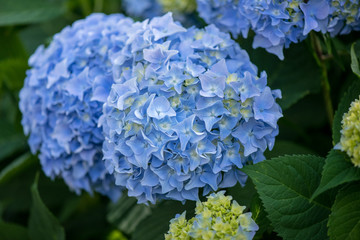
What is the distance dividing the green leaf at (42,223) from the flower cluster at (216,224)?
45 cm

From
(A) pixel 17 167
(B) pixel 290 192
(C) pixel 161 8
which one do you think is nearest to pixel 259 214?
(B) pixel 290 192

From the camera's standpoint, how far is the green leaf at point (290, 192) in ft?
2.76

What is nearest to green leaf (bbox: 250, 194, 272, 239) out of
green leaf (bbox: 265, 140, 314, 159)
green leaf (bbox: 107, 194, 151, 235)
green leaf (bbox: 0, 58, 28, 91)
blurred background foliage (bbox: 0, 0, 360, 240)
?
blurred background foliage (bbox: 0, 0, 360, 240)

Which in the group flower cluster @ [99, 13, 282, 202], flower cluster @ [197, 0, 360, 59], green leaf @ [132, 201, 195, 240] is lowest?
green leaf @ [132, 201, 195, 240]

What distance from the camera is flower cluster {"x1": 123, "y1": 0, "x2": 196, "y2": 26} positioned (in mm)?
1635

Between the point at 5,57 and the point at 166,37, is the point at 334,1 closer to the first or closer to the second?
the point at 166,37

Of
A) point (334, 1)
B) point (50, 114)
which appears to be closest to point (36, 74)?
point (50, 114)

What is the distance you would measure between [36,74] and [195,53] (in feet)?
1.49

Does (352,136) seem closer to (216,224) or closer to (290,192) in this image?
(290,192)

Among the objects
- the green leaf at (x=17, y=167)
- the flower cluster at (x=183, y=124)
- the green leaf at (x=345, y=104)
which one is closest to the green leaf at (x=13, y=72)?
the green leaf at (x=17, y=167)

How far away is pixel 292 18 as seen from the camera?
977 mm

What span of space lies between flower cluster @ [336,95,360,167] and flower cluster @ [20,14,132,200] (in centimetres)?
52

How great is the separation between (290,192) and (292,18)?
0.37 metres

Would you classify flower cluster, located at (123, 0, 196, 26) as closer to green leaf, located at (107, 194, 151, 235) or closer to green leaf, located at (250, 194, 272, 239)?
green leaf, located at (107, 194, 151, 235)
